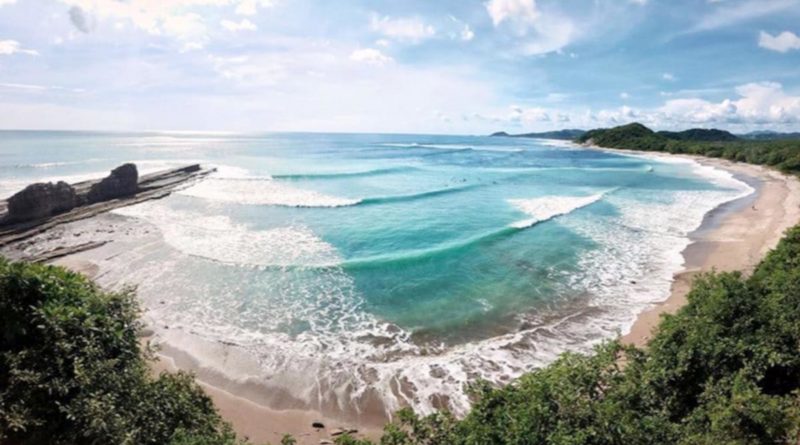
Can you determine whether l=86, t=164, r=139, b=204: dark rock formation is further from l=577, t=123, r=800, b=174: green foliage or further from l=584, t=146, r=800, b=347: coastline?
l=577, t=123, r=800, b=174: green foliage

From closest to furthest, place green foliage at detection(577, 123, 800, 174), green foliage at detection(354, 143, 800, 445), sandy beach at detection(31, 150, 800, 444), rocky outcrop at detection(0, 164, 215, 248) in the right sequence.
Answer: green foliage at detection(354, 143, 800, 445) → sandy beach at detection(31, 150, 800, 444) → rocky outcrop at detection(0, 164, 215, 248) → green foliage at detection(577, 123, 800, 174)

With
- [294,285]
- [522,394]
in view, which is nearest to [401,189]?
[294,285]

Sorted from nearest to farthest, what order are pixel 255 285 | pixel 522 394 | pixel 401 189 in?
pixel 522 394, pixel 255 285, pixel 401 189

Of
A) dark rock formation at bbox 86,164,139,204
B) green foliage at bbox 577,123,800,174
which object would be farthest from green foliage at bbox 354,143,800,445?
green foliage at bbox 577,123,800,174

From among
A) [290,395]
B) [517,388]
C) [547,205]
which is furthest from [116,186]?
[517,388]

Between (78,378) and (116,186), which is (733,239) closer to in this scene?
(78,378)

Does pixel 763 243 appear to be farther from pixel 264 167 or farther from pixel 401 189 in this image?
pixel 264 167
